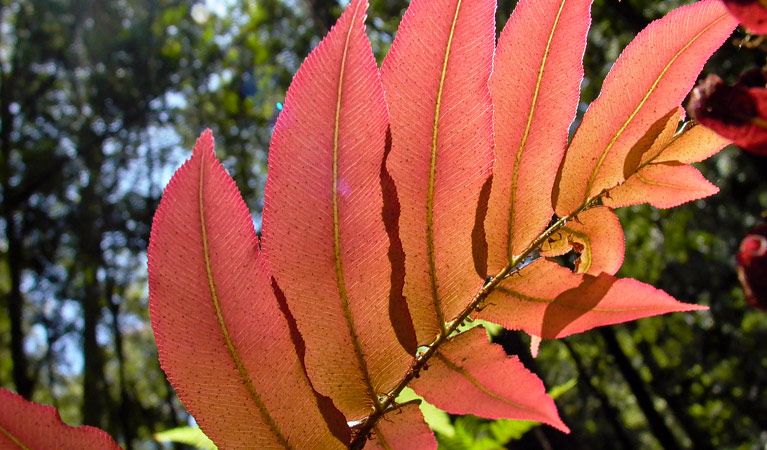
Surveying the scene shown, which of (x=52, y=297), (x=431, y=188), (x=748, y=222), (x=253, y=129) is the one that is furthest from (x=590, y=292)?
(x=52, y=297)

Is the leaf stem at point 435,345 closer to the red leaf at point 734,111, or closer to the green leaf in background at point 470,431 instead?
the red leaf at point 734,111

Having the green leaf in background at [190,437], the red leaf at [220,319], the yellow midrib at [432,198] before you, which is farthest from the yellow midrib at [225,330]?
the green leaf in background at [190,437]

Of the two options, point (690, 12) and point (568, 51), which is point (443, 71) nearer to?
point (568, 51)

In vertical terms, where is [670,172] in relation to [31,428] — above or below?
above

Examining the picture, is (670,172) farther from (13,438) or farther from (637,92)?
(13,438)

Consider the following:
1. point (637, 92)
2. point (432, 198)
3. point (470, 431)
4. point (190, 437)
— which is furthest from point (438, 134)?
point (470, 431)
